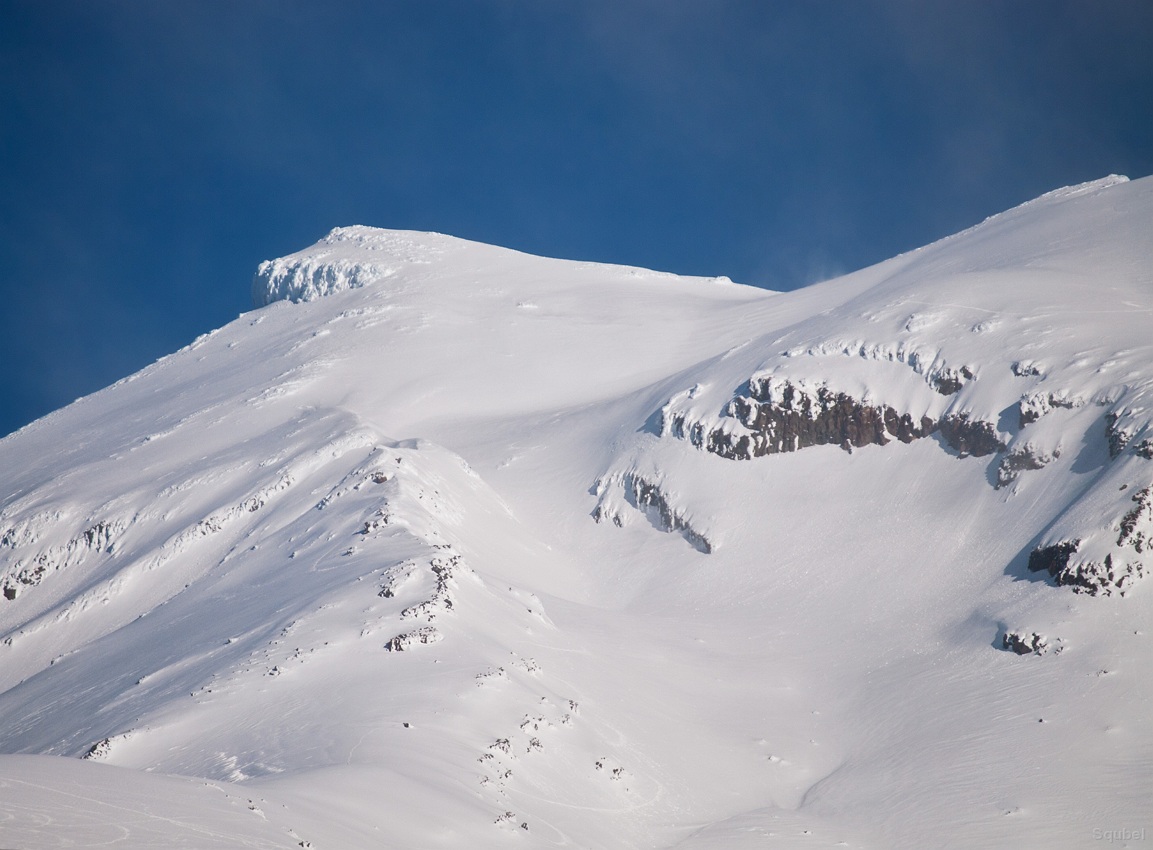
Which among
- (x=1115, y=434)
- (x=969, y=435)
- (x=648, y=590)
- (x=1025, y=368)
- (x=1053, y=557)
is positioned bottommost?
(x=1053, y=557)

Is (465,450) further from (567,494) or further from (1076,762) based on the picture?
(1076,762)

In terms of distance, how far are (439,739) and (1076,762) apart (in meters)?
23.7

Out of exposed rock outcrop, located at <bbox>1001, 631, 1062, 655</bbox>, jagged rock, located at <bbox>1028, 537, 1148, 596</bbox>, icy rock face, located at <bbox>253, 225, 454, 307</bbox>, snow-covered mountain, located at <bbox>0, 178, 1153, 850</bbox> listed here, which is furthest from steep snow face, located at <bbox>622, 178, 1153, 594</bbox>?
icy rock face, located at <bbox>253, 225, 454, 307</bbox>

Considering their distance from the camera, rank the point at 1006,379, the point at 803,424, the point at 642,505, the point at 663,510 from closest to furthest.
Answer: the point at 1006,379 → the point at 803,424 → the point at 663,510 → the point at 642,505

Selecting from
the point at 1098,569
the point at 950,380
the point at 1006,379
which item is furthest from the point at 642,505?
the point at 1098,569

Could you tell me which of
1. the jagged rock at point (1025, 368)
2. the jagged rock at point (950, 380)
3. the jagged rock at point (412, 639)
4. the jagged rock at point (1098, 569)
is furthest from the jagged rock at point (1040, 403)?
the jagged rock at point (412, 639)

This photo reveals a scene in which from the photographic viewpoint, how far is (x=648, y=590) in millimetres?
55875

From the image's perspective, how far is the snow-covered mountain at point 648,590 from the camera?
30.3 metres

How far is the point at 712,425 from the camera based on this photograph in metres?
63.9

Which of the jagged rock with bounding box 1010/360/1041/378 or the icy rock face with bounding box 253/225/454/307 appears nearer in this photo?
the jagged rock with bounding box 1010/360/1041/378

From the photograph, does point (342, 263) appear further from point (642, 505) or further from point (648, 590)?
point (648, 590)

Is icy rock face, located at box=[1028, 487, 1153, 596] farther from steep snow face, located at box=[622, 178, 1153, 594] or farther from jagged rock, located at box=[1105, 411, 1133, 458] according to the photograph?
jagged rock, located at box=[1105, 411, 1133, 458]

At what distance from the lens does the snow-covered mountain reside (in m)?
30.3

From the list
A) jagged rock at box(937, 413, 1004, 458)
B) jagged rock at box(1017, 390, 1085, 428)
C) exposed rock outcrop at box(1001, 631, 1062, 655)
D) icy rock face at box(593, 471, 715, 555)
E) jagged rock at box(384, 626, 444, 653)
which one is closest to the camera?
jagged rock at box(384, 626, 444, 653)
